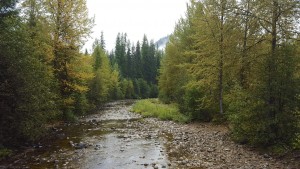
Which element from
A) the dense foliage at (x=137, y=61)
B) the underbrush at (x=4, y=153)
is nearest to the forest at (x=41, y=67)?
the underbrush at (x=4, y=153)

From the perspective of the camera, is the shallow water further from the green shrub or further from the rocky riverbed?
the green shrub

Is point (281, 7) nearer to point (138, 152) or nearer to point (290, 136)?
point (290, 136)

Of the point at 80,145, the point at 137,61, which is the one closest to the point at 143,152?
the point at 80,145

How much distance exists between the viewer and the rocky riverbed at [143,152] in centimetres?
1071

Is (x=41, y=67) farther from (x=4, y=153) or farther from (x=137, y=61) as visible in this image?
(x=137, y=61)

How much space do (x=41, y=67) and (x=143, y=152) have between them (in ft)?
26.2

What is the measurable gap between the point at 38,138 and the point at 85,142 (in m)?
2.90

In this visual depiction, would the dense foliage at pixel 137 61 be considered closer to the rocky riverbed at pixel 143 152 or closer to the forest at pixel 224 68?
the forest at pixel 224 68

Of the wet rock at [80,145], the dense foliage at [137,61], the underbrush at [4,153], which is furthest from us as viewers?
the dense foliage at [137,61]

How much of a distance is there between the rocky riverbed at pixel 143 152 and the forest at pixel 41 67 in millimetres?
1642

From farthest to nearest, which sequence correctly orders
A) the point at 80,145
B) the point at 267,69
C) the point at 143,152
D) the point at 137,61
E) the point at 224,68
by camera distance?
the point at 137,61, the point at 224,68, the point at 80,145, the point at 143,152, the point at 267,69

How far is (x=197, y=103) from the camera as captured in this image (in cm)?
2255

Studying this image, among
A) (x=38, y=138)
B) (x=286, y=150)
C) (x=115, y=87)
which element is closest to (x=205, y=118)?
(x=286, y=150)

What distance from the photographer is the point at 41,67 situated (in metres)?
15.7
